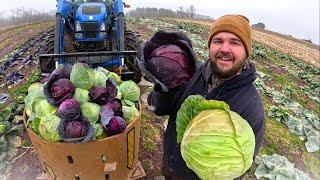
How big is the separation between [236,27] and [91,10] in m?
4.54

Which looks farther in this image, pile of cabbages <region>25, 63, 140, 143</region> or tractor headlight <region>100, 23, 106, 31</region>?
tractor headlight <region>100, 23, 106, 31</region>

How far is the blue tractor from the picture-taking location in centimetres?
623

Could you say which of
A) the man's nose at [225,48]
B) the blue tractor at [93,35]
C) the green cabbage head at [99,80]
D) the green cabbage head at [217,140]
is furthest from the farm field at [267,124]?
the man's nose at [225,48]

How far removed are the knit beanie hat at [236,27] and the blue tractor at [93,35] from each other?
11.1ft

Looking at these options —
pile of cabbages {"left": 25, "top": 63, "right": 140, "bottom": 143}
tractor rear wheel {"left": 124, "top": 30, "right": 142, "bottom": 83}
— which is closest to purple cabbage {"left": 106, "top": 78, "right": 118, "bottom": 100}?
pile of cabbages {"left": 25, "top": 63, "right": 140, "bottom": 143}

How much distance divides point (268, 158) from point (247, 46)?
3.08 metres

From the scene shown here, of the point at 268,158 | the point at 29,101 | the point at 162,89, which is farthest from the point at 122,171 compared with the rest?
the point at 268,158

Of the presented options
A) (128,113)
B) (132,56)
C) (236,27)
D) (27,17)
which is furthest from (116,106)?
(27,17)

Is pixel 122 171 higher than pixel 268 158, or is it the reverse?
pixel 122 171

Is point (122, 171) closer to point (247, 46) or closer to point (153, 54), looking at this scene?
point (153, 54)

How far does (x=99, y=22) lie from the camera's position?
6520 mm

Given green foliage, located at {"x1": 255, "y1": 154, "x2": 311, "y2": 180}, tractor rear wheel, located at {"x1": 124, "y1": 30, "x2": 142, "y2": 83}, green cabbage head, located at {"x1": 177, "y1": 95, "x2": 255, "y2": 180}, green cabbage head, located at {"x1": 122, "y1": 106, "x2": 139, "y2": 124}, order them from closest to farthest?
green cabbage head, located at {"x1": 177, "y1": 95, "x2": 255, "y2": 180} < green cabbage head, located at {"x1": 122, "y1": 106, "x2": 139, "y2": 124} < green foliage, located at {"x1": 255, "y1": 154, "x2": 311, "y2": 180} < tractor rear wheel, located at {"x1": 124, "y1": 30, "x2": 142, "y2": 83}

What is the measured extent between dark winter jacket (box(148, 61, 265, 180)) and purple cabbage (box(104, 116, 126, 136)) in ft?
1.49

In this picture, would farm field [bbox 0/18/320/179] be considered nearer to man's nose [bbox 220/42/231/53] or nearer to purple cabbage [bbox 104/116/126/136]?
purple cabbage [bbox 104/116/126/136]
